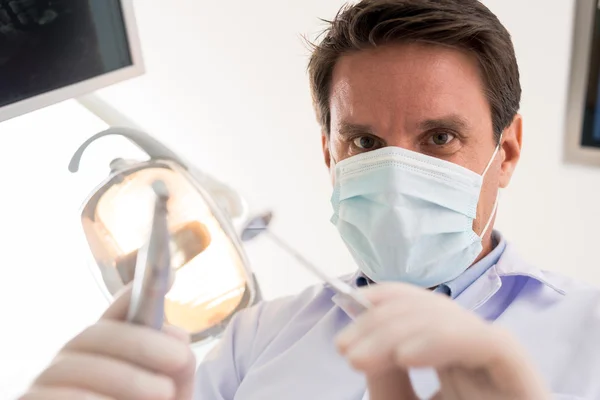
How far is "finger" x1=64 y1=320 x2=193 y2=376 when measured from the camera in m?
0.51

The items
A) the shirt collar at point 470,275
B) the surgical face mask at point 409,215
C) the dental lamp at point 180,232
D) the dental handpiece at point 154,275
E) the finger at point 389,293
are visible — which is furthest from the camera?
the shirt collar at point 470,275

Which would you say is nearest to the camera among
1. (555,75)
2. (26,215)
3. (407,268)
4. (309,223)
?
(407,268)

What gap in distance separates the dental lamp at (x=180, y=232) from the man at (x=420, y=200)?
0.25 metres

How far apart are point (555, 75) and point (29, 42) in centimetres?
137

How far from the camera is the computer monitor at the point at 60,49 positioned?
31.1 inches

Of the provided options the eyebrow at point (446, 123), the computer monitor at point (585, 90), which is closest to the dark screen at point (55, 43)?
the eyebrow at point (446, 123)

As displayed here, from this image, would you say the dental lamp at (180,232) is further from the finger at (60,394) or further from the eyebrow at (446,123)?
the eyebrow at (446,123)

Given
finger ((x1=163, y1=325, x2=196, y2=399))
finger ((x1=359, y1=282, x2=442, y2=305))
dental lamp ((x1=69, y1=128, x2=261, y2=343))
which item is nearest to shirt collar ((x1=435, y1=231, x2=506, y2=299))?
dental lamp ((x1=69, y1=128, x2=261, y2=343))

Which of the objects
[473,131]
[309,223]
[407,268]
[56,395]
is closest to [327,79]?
[473,131]

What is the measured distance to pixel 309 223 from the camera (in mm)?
1878

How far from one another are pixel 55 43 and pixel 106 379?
0.53m

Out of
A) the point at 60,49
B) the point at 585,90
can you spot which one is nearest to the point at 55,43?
the point at 60,49

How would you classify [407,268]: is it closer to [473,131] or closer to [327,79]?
[473,131]

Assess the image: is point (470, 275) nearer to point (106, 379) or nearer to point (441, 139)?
point (441, 139)
